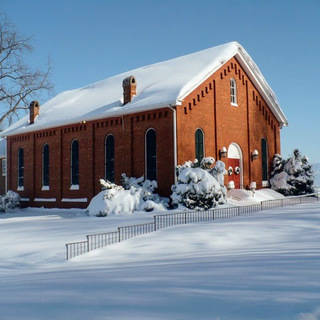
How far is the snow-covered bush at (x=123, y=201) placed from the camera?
2091 centimetres

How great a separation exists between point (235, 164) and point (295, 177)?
4.57m

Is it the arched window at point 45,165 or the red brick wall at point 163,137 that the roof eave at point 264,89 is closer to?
the red brick wall at point 163,137

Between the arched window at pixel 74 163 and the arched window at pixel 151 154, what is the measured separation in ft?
22.0

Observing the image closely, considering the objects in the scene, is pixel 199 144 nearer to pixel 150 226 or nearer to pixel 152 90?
pixel 152 90

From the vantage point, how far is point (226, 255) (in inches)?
389

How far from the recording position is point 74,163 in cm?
2841

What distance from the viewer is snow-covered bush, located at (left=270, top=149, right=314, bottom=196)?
27484mm

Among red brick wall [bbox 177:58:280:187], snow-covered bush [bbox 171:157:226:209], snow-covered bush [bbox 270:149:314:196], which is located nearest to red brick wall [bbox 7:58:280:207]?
red brick wall [bbox 177:58:280:187]

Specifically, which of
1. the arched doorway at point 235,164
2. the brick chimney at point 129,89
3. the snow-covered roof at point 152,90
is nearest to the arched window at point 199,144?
the snow-covered roof at point 152,90

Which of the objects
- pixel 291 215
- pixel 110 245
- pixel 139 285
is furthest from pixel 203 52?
pixel 139 285

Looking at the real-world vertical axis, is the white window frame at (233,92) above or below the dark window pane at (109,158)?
A: above

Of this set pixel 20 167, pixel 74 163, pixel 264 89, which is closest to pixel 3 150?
pixel 20 167

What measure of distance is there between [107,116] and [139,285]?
1963 cm

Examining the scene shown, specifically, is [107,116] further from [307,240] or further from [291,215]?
[307,240]
